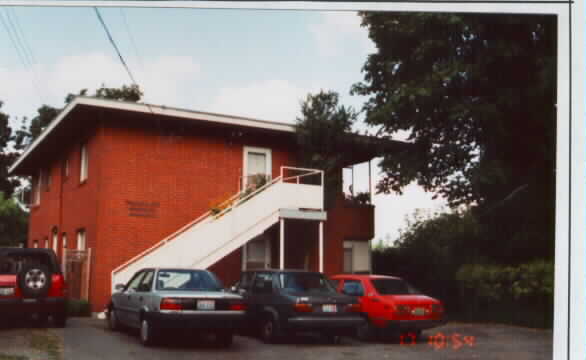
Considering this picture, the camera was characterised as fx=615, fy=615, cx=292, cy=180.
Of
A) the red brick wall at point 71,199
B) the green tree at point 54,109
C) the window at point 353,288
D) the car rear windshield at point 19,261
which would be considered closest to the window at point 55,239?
the red brick wall at point 71,199

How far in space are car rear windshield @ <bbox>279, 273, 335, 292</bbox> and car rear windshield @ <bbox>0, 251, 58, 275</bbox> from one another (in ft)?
13.5

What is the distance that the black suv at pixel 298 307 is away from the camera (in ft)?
33.9

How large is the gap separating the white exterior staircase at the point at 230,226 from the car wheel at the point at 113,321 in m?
1.02

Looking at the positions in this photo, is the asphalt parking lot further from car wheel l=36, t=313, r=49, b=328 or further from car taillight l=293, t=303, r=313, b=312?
car taillight l=293, t=303, r=313, b=312

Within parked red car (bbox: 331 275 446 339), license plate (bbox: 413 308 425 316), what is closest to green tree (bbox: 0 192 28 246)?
parked red car (bbox: 331 275 446 339)

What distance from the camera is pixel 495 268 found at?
44.5ft

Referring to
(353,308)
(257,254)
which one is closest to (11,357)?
(353,308)

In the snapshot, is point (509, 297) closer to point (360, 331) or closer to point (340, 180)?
point (360, 331)

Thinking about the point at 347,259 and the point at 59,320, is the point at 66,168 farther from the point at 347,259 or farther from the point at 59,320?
the point at 347,259

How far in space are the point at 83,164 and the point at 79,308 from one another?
3.41 metres

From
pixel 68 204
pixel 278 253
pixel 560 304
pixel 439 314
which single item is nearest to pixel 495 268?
pixel 439 314

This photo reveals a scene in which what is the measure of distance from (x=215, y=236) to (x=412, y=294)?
5057 mm

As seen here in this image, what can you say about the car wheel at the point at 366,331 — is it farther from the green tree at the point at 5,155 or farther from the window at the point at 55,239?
the window at the point at 55,239

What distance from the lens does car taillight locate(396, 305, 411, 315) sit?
1104 centimetres
